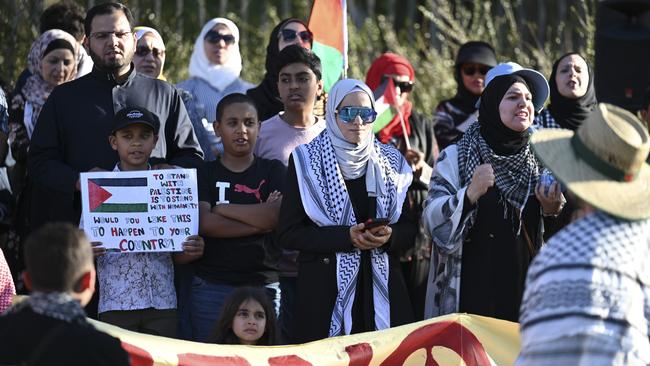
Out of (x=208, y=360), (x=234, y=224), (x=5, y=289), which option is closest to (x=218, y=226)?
(x=234, y=224)

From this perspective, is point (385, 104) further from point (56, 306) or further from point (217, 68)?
point (56, 306)

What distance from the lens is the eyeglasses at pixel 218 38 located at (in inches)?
411

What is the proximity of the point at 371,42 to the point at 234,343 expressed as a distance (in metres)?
10.6

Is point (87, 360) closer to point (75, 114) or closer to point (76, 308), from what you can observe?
point (76, 308)

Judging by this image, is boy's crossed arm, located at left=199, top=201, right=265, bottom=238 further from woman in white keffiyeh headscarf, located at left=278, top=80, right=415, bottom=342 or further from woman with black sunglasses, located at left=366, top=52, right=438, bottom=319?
woman with black sunglasses, located at left=366, top=52, right=438, bottom=319

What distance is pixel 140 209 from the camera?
785 centimetres

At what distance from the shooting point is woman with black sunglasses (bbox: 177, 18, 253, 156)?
33.0ft

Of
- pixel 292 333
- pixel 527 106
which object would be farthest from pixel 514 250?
pixel 292 333

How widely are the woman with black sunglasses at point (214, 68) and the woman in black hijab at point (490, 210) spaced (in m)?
2.31

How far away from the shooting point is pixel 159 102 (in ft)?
27.8

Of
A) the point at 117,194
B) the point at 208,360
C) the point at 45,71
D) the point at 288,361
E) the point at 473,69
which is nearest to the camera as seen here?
the point at 208,360

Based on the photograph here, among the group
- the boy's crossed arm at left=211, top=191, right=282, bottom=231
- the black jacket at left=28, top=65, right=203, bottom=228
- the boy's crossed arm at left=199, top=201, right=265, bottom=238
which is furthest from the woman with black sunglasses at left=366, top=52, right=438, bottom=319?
the black jacket at left=28, top=65, right=203, bottom=228

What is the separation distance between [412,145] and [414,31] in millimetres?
9607

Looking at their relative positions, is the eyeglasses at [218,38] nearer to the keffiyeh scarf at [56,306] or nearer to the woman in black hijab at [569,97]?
the woman in black hijab at [569,97]
